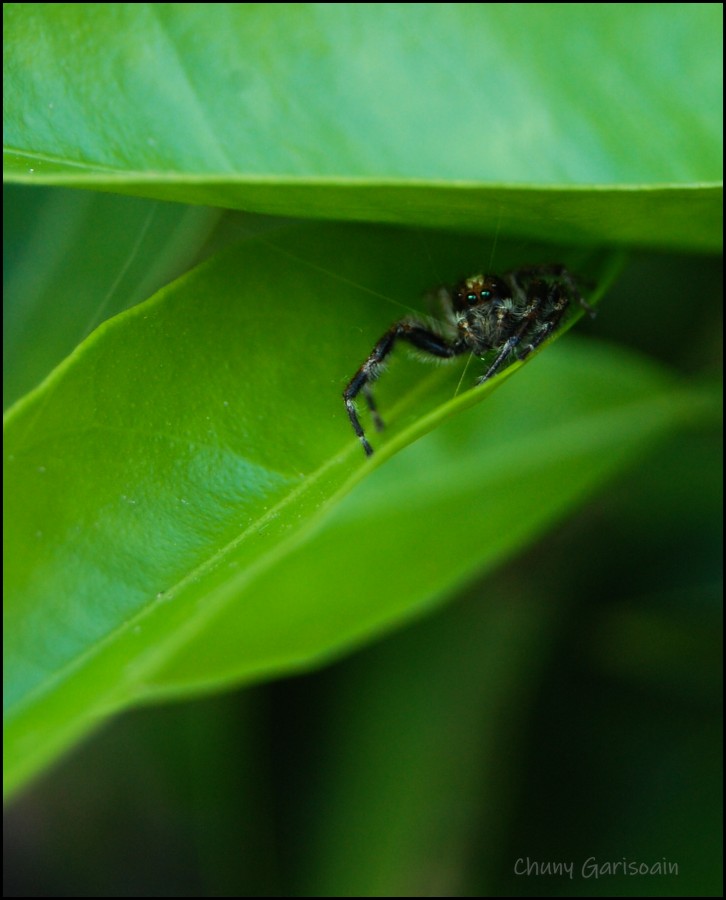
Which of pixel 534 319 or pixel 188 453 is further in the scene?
pixel 534 319

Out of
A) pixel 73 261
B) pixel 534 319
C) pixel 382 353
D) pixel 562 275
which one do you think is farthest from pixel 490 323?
pixel 73 261

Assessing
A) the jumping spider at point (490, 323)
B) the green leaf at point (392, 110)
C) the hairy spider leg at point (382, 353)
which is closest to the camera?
the green leaf at point (392, 110)

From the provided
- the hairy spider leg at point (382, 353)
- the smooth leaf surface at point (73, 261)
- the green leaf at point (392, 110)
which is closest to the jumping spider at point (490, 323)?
the hairy spider leg at point (382, 353)

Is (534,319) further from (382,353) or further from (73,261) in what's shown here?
(73,261)

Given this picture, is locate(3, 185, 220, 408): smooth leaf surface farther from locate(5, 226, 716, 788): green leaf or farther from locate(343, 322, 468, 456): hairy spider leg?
locate(343, 322, 468, 456): hairy spider leg

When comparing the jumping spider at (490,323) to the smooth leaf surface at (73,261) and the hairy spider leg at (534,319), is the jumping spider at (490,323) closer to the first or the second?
the hairy spider leg at (534,319)

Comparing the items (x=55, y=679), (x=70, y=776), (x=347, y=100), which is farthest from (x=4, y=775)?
(x=70, y=776)
